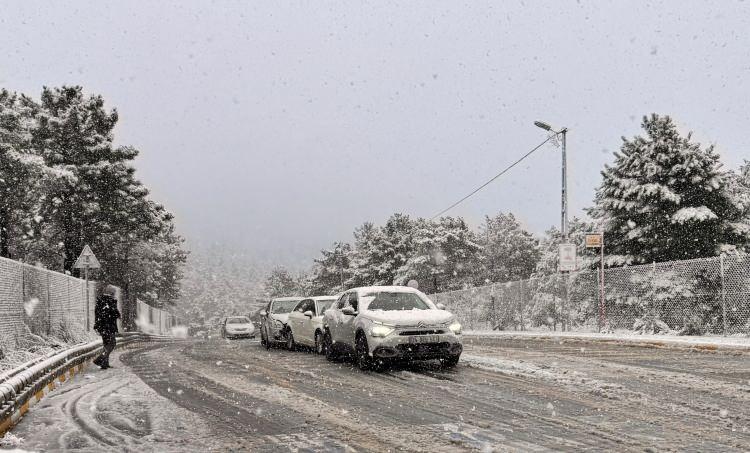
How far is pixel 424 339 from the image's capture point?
11.1 m

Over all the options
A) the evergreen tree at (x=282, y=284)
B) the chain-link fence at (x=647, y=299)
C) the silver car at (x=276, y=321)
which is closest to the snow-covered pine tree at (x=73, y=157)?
the silver car at (x=276, y=321)

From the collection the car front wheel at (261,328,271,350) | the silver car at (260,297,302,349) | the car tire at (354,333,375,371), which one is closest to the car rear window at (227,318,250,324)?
the silver car at (260,297,302,349)

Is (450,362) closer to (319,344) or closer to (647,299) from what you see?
(319,344)

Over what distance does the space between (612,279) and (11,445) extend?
1972 centimetres

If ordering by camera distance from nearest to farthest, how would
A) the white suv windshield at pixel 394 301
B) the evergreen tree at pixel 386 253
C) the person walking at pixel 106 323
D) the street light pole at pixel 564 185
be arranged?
the white suv windshield at pixel 394 301 → the person walking at pixel 106 323 → the street light pole at pixel 564 185 → the evergreen tree at pixel 386 253

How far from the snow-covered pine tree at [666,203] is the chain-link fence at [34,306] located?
2110 cm

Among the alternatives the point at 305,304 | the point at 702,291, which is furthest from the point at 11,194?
the point at 702,291

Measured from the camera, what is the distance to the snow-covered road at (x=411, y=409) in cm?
566

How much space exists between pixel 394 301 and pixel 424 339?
1614mm

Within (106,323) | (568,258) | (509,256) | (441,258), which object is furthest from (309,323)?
(509,256)

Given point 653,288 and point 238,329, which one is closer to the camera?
point 653,288

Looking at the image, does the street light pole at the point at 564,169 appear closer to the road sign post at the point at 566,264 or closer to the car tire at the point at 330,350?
the road sign post at the point at 566,264

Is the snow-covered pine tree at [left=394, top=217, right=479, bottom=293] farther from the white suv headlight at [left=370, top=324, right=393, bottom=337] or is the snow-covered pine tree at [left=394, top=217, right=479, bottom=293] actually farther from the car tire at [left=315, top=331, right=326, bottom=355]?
the white suv headlight at [left=370, top=324, right=393, bottom=337]

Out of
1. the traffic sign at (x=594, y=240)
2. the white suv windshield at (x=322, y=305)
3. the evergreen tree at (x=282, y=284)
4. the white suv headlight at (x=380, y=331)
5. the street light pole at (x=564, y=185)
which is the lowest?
the evergreen tree at (x=282, y=284)
